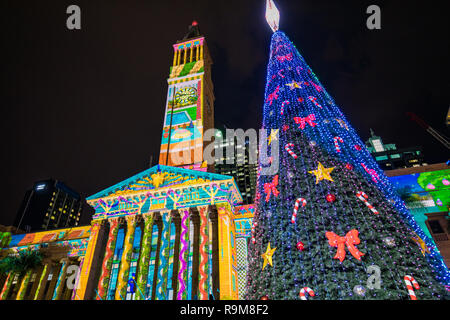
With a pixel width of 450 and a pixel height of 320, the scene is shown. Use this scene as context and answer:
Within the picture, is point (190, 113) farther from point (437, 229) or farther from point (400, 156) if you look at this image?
point (400, 156)

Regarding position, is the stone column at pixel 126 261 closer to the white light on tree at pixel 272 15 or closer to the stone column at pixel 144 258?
the stone column at pixel 144 258

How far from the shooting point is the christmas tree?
17.5 ft

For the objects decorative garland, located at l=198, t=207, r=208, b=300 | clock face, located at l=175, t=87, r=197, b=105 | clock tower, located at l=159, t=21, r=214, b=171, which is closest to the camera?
decorative garland, located at l=198, t=207, r=208, b=300

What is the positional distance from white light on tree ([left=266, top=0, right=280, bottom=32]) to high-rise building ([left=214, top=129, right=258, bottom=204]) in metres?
70.9

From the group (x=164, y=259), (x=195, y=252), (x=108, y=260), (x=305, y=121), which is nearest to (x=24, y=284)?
(x=108, y=260)

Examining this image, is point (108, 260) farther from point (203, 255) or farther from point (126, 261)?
point (203, 255)

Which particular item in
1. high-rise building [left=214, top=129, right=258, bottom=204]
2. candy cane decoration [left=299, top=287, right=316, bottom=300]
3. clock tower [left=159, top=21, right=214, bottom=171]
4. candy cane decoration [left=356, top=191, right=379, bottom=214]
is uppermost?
high-rise building [left=214, top=129, right=258, bottom=204]

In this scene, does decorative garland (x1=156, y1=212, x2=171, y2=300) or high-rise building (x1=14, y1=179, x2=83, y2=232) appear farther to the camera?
high-rise building (x1=14, y1=179, x2=83, y2=232)

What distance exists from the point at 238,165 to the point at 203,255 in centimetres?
7045

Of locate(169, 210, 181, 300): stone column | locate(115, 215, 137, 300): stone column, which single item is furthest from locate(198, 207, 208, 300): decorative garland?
locate(115, 215, 137, 300): stone column

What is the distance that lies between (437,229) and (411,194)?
3.04 metres

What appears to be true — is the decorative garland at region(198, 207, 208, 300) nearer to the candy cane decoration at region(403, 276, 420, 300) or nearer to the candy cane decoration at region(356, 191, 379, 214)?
the candy cane decoration at region(356, 191, 379, 214)

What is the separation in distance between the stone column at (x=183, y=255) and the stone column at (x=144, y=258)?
261cm
